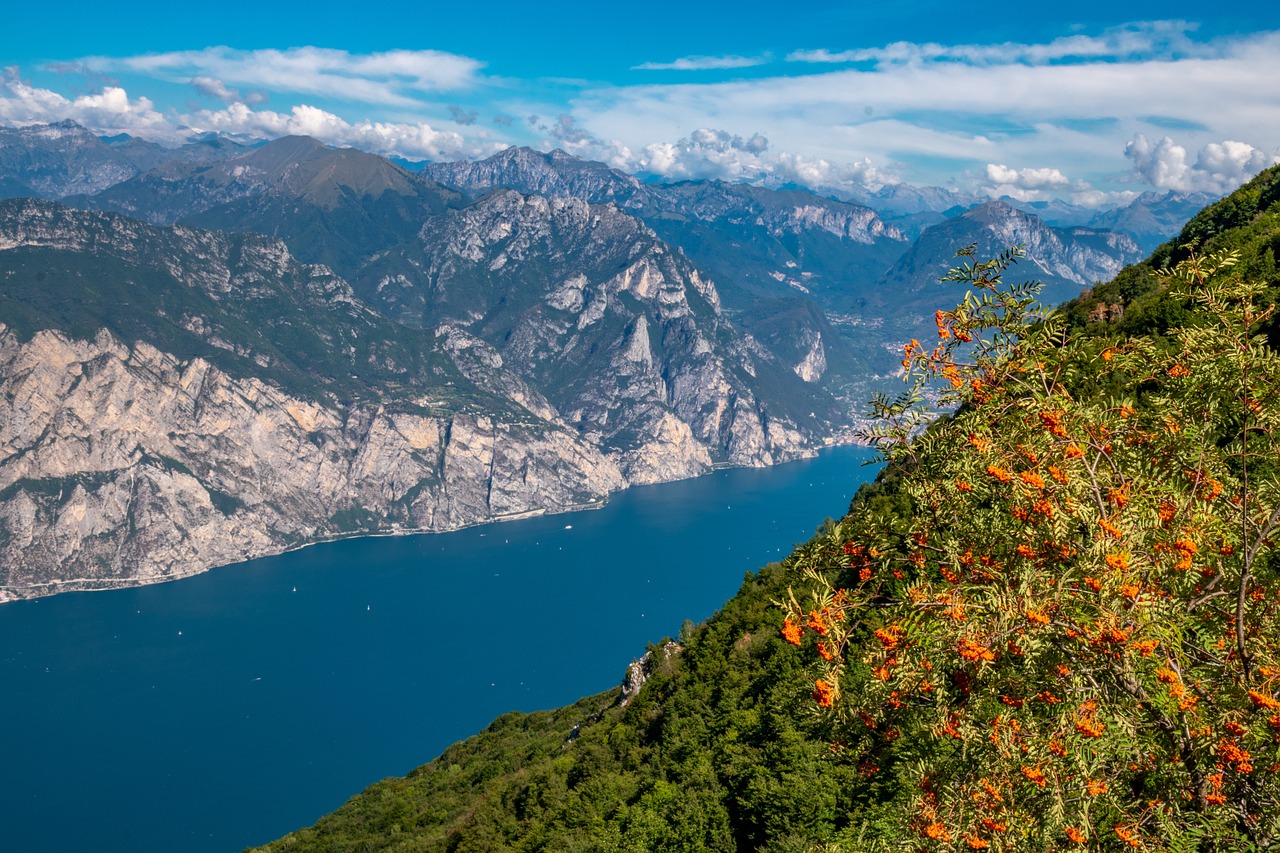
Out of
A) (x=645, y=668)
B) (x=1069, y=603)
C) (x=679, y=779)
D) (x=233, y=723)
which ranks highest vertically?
(x=1069, y=603)

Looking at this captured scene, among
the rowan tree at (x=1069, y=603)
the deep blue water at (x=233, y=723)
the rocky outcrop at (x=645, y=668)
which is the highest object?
the rowan tree at (x=1069, y=603)

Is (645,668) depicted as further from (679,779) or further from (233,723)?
(233,723)

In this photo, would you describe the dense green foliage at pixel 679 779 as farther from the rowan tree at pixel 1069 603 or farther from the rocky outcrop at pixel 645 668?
the rowan tree at pixel 1069 603

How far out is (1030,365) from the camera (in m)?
9.80

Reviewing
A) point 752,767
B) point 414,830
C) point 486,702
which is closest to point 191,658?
point 486,702

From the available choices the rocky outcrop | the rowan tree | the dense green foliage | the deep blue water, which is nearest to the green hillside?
the rowan tree

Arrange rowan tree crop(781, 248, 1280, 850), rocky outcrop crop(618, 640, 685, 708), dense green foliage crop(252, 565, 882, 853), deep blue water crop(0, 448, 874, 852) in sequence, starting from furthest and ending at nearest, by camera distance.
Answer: deep blue water crop(0, 448, 874, 852), rocky outcrop crop(618, 640, 685, 708), dense green foliage crop(252, 565, 882, 853), rowan tree crop(781, 248, 1280, 850)

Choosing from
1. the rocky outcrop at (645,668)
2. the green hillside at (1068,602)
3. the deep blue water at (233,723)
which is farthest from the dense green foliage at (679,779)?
the deep blue water at (233,723)

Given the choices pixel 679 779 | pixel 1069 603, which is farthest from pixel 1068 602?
pixel 679 779

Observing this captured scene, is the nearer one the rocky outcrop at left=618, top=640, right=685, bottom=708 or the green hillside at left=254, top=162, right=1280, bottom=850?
the green hillside at left=254, top=162, right=1280, bottom=850

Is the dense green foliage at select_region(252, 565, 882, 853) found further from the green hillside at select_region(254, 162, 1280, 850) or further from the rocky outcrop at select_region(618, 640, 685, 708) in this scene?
the green hillside at select_region(254, 162, 1280, 850)


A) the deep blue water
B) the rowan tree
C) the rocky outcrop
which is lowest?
the deep blue water

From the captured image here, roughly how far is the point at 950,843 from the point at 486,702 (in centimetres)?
16956

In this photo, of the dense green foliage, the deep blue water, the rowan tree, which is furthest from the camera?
the deep blue water
